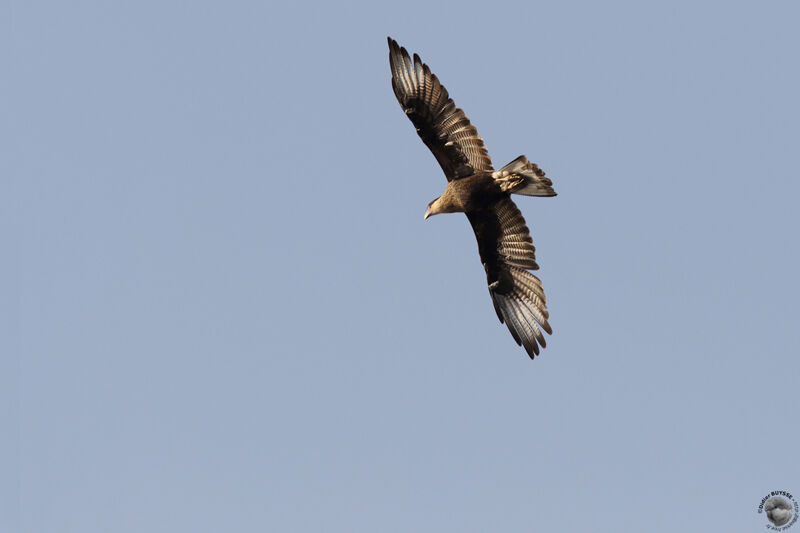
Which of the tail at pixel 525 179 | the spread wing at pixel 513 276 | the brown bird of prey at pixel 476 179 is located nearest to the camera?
the tail at pixel 525 179

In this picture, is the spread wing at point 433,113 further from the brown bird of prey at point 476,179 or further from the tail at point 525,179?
the tail at point 525,179

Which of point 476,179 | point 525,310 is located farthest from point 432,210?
point 525,310

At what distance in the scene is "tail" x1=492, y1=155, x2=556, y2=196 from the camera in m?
26.2

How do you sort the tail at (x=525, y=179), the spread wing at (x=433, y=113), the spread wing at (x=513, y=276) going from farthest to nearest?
the spread wing at (x=513, y=276) → the spread wing at (x=433, y=113) → the tail at (x=525, y=179)

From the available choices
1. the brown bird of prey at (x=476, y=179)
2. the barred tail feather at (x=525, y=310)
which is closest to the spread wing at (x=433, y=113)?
the brown bird of prey at (x=476, y=179)

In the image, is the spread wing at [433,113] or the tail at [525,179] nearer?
the tail at [525,179]

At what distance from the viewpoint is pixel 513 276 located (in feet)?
93.8

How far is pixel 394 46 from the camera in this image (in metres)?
27.1

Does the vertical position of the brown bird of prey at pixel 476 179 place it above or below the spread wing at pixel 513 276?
above

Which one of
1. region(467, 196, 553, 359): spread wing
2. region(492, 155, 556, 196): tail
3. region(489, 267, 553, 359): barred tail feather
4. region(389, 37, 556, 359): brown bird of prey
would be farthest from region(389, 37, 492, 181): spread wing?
region(489, 267, 553, 359): barred tail feather

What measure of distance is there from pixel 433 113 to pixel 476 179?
4.21 feet

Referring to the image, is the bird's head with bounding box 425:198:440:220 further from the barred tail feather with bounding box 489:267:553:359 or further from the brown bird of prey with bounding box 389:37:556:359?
the barred tail feather with bounding box 489:267:553:359

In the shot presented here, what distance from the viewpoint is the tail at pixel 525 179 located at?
1033 inches

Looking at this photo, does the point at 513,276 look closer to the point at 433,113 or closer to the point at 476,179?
the point at 476,179
